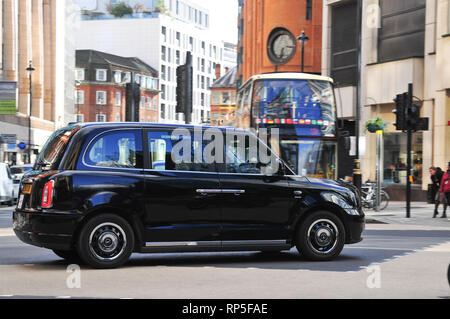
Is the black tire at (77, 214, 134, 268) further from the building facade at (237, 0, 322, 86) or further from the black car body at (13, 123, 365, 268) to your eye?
the building facade at (237, 0, 322, 86)

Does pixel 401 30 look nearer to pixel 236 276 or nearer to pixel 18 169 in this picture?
pixel 18 169

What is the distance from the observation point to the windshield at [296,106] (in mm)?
22391

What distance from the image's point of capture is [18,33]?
6462 centimetres

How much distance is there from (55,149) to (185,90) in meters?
6.42

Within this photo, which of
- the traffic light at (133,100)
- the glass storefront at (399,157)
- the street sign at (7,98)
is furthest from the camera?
the street sign at (7,98)

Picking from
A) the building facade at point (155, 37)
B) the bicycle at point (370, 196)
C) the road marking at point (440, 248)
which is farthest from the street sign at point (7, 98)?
the building facade at point (155, 37)

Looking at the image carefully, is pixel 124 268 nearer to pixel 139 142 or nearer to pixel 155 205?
pixel 155 205

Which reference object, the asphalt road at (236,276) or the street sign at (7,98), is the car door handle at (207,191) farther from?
the street sign at (7,98)

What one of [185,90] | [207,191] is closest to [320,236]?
[207,191]

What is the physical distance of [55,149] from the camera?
9.53 metres

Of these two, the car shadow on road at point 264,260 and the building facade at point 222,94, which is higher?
the building facade at point 222,94

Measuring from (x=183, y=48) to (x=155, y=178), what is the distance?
12149 centimetres

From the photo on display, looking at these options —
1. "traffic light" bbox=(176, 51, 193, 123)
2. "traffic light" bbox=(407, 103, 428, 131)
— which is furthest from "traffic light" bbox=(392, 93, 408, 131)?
"traffic light" bbox=(176, 51, 193, 123)

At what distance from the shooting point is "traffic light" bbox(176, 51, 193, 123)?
15617 mm
